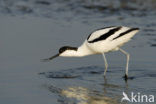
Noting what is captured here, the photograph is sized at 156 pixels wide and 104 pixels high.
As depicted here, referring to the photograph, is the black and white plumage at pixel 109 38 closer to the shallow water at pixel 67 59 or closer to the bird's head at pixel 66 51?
the bird's head at pixel 66 51

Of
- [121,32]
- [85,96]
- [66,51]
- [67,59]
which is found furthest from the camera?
[67,59]

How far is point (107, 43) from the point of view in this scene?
28.0 ft

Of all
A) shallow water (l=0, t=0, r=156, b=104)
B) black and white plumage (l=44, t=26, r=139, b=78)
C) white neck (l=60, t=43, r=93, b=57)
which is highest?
black and white plumage (l=44, t=26, r=139, b=78)

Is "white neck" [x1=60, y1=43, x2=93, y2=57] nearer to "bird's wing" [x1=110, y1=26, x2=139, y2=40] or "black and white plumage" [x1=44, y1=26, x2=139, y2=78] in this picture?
"black and white plumage" [x1=44, y1=26, x2=139, y2=78]

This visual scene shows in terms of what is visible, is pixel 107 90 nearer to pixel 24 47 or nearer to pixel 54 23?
pixel 24 47

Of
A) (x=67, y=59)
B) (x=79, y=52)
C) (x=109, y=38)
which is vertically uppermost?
(x=109, y=38)

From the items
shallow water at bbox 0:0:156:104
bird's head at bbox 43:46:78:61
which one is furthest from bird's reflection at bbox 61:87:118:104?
bird's head at bbox 43:46:78:61

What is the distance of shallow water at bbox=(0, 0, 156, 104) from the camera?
7.52 metres

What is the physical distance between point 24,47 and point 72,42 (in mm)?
917

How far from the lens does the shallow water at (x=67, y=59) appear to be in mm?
7516

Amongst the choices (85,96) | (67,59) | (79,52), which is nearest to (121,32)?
(79,52)

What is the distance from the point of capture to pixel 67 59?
30.7 feet

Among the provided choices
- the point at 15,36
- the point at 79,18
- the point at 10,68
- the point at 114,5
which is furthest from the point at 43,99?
the point at 114,5

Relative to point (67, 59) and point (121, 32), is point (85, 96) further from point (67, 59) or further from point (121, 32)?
point (67, 59)
